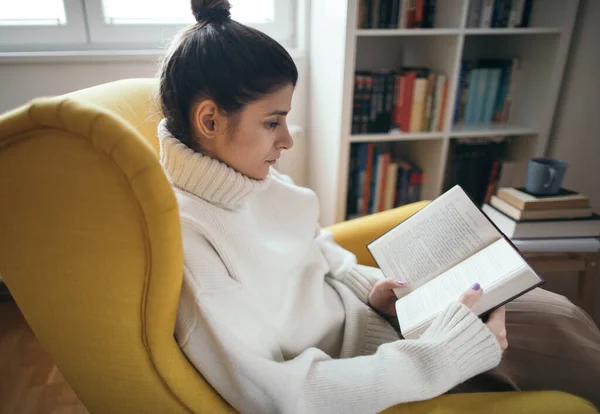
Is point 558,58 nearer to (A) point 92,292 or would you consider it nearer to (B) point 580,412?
(B) point 580,412

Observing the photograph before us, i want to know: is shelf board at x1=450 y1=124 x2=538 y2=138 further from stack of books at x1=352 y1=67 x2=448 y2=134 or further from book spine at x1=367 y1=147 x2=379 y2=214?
book spine at x1=367 y1=147 x2=379 y2=214

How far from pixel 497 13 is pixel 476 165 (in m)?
0.54

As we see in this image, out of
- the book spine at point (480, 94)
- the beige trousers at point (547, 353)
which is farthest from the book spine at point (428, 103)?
the beige trousers at point (547, 353)

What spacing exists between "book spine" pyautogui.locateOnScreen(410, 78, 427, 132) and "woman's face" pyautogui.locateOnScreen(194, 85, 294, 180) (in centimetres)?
89

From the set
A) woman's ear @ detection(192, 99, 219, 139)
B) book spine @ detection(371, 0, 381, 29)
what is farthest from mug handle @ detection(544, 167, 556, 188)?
woman's ear @ detection(192, 99, 219, 139)

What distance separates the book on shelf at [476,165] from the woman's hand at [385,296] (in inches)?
34.5

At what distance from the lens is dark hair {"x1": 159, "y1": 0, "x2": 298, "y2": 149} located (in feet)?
2.07

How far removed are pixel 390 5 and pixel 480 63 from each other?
0.46m

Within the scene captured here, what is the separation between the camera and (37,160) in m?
0.43

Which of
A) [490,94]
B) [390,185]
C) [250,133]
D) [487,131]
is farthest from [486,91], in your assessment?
[250,133]

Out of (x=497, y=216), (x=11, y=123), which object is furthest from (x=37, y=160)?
(x=497, y=216)

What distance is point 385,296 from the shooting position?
0.90m

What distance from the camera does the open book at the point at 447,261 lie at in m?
0.69

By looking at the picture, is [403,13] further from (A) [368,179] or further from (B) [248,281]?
(B) [248,281]
